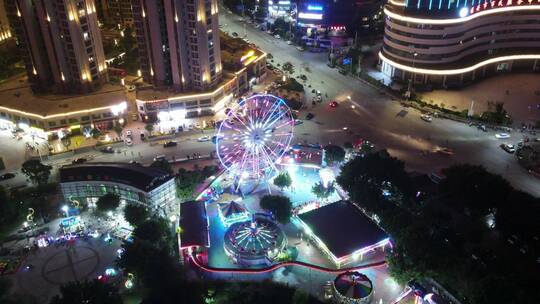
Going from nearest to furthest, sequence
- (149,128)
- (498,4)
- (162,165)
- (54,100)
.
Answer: (162,165)
(149,128)
(54,100)
(498,4)

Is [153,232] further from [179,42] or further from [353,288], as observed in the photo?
[179,42]

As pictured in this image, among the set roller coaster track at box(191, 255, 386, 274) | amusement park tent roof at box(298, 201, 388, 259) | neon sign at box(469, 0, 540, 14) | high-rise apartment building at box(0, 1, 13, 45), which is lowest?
roller coaster track at box(191, 255, 386, 274)

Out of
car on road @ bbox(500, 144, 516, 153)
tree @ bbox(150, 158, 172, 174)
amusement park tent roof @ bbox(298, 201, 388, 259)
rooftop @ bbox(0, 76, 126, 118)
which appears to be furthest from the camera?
rooftop @ bbox(0, 76, 126, 118)

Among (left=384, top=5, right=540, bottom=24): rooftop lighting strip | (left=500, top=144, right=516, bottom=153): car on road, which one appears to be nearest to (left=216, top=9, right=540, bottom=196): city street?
(left=500, top=144, right=516, bottom=153): car on road

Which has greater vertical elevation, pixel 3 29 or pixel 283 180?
pixel 3 29

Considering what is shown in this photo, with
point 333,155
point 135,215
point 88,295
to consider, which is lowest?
point 135,215

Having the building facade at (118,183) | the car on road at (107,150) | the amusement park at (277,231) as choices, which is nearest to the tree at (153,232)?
the amusement park at (277,231)

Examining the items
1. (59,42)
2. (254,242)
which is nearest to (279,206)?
(254,242)

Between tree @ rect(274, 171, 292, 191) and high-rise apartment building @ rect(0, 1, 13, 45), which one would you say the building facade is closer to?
tree @ rect(274, 171, 292, 191)
